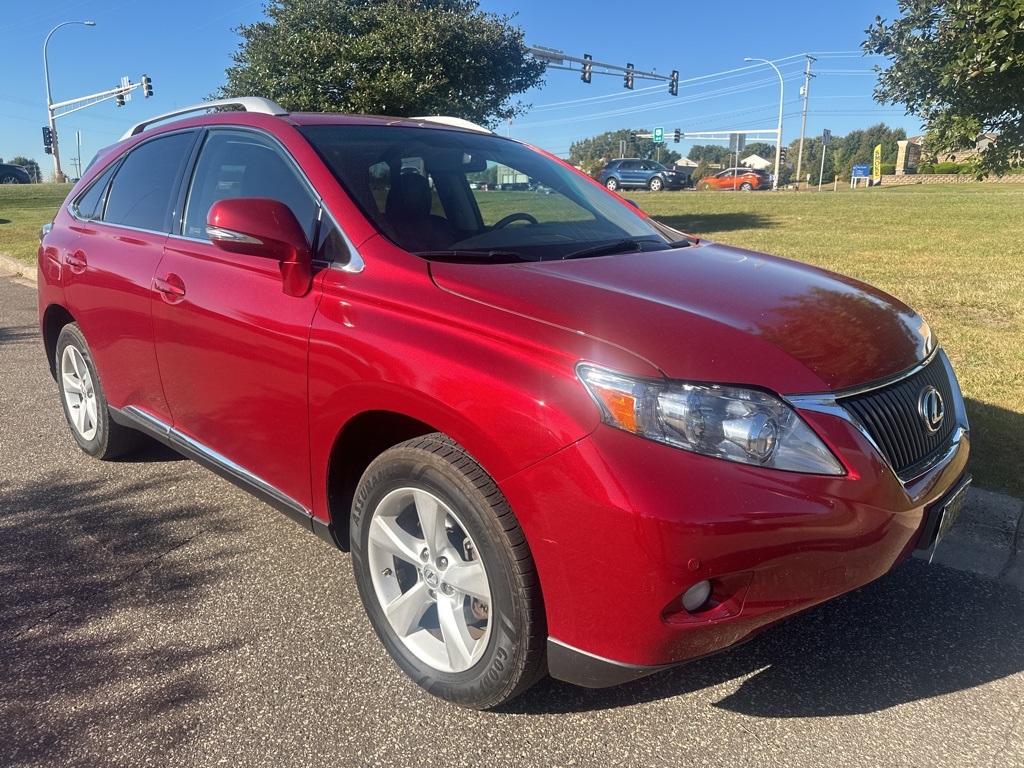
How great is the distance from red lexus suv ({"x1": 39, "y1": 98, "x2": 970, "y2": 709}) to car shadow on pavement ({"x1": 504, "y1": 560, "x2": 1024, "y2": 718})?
48 cm

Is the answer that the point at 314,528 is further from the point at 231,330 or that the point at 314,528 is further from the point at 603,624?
the point at 603,624

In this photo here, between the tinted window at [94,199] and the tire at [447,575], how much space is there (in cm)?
261

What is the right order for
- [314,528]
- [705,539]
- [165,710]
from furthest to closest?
[314,528]
[165,710]
[705,539]

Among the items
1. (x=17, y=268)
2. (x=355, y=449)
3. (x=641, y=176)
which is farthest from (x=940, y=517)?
(x=641, y=176)

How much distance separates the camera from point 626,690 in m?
2.61

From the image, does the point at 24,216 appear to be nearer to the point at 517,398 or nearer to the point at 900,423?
the point at 517,398

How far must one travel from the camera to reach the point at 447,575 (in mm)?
2441

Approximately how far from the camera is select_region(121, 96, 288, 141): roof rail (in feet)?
11.3

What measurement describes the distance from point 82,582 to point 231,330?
A: 121 centimetres

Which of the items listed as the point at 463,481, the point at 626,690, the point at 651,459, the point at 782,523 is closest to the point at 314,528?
the point at 463,481

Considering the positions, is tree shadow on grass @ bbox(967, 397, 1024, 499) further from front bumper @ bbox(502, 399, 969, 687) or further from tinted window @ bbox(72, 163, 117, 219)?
tinted window @ bbox(72, 163, 117, 219)

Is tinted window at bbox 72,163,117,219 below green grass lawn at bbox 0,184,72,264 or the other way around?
the other way around

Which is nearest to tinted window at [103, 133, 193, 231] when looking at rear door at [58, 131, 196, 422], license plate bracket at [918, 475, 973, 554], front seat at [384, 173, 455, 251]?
rear door at [58, 131, 196, 422]

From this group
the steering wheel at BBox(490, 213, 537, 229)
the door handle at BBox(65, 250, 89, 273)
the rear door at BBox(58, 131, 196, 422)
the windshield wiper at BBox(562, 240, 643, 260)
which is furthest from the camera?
the door handle at BBox(65, 250, 89, 273)
